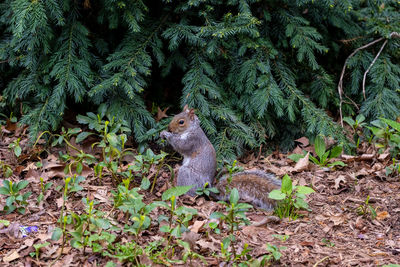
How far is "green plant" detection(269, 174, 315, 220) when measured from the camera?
3229mm

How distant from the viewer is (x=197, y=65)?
14.2ft

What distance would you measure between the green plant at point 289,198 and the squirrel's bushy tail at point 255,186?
11 cm

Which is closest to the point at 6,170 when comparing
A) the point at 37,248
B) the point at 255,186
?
the point at 37,248

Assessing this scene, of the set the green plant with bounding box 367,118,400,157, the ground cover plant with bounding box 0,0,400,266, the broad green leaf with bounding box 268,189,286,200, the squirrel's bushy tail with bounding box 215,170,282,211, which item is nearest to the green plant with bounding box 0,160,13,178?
A: the ground cover plant with bounding box 0,0,400,266

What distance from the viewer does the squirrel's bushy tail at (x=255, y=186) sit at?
352cm

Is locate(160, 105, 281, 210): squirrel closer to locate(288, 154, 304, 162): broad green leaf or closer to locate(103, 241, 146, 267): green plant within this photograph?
locate(288, 154, 304, 162): broad green leaf

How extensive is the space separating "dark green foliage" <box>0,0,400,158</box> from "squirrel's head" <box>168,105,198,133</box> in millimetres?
219

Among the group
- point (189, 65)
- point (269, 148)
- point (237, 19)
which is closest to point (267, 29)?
point (237, 19)

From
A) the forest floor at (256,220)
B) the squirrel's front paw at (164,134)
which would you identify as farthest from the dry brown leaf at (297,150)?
the squirrel's front paw at (164,134)

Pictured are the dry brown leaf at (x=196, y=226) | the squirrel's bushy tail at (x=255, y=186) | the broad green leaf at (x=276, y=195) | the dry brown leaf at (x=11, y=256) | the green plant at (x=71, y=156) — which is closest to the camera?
the dry brown leaf at (x=11, y=256)

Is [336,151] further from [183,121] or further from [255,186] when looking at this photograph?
[183,121]

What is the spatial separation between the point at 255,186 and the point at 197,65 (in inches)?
55.2

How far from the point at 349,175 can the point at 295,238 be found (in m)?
1.23

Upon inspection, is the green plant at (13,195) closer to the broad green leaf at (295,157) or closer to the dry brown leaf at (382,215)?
the broad green leaf at (295,157)
